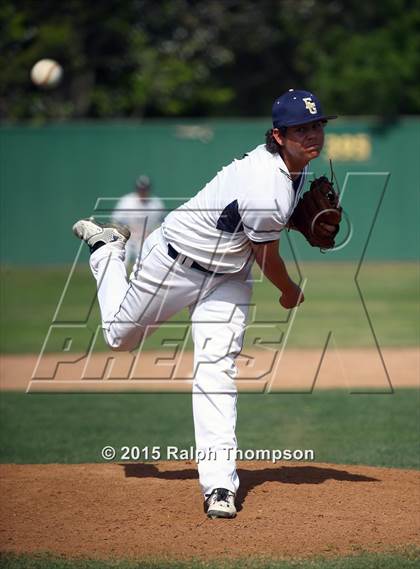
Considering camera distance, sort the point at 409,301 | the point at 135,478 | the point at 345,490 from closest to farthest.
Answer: the point at 345,490, the point at 135,478, the point at 409,301

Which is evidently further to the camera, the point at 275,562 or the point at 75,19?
the point at 75,19

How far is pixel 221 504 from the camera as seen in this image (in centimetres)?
→ 520

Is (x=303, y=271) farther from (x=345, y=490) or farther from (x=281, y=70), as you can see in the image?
(x=345, y=490)

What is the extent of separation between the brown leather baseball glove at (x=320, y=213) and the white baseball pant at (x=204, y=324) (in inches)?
17.1

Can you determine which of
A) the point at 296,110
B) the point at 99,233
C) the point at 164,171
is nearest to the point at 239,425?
the point at 99,233

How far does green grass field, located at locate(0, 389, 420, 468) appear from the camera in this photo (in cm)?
773

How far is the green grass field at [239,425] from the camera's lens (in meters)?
7.73

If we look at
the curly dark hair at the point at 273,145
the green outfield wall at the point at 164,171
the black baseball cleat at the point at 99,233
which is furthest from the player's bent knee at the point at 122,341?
the green outfield wall at the point at 164,171

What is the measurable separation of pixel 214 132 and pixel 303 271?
435cm

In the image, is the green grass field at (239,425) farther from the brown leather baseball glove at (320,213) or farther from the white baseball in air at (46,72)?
the white baseball in air at (46,72)

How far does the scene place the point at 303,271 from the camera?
22.3 metres

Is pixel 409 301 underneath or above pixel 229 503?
above

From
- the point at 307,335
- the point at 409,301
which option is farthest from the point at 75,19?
the point at 307,335

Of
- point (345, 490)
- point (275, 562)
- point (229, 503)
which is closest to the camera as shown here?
point (275, 562)
